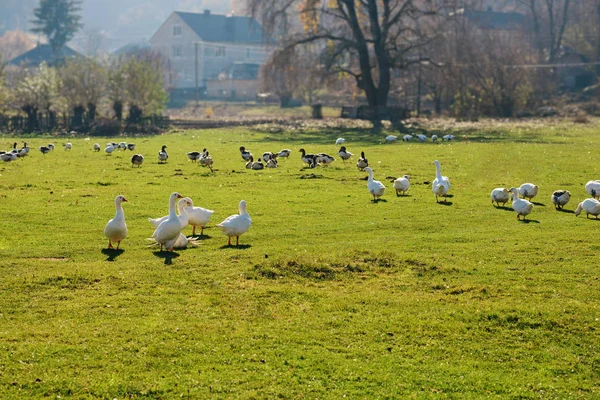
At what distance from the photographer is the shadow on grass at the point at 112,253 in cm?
1649

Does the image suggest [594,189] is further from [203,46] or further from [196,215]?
[203,46]

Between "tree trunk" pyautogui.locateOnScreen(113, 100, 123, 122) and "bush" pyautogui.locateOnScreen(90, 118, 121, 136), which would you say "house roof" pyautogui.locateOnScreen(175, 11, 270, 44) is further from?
"bush" pyautogui.locateOnScreen(90, 118, 121, 136)

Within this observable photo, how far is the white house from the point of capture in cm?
15625

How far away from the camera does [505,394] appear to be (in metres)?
10.3

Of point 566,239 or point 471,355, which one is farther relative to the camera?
point 566,239

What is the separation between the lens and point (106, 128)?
201 feet

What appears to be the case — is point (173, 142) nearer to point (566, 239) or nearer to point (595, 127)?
point (595, 127)

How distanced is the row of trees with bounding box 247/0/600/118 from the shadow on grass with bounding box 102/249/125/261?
4936 centimetres

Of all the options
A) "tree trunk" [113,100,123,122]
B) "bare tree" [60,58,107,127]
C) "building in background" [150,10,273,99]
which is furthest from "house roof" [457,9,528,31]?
"tree trunk" [113,100,123,122]

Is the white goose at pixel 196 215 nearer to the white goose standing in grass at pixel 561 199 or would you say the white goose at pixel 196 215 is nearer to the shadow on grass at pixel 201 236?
the shadow on grass at pixel 201 236

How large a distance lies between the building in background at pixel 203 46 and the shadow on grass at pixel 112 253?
5385 inches

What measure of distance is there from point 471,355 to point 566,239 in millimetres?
7703

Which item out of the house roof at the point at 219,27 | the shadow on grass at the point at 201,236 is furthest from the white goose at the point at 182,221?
the house roof at the point at 219,27

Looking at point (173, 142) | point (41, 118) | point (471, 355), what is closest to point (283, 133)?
point (173, 142)
